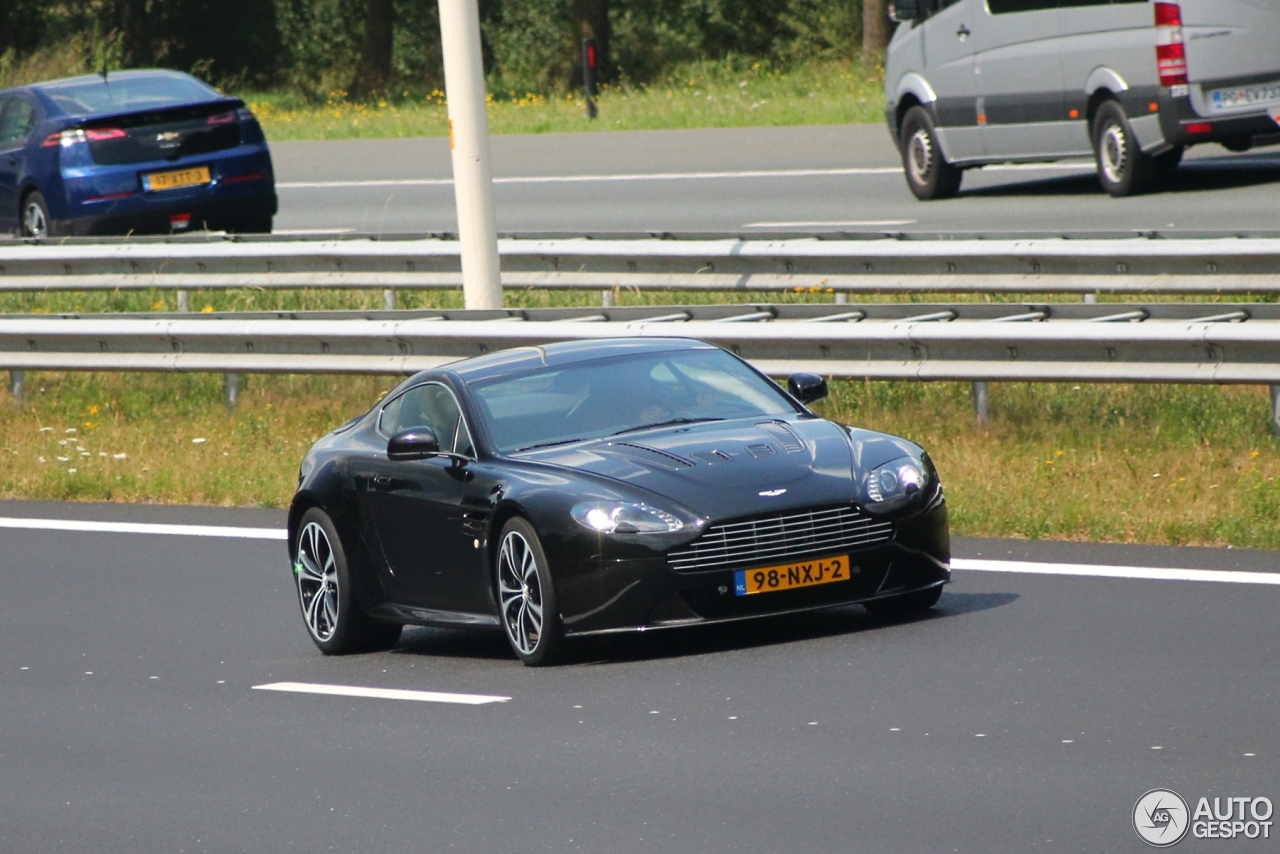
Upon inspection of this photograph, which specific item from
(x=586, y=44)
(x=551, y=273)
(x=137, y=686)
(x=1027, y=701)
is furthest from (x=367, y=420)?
(x=586, y=44)

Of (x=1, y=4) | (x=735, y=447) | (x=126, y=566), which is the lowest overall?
(x=126, y=566)

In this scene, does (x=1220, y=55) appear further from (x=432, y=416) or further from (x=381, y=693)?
(x=381, y=693)

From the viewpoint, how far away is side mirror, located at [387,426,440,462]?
30.9 feet

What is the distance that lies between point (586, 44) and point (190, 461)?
20.7 m

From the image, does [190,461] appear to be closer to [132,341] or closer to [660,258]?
[132,341]

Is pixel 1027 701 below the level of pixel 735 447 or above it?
below

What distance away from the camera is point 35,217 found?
2314 centimetres

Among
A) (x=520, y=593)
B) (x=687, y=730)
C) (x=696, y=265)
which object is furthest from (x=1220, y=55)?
(x=687, y=730)

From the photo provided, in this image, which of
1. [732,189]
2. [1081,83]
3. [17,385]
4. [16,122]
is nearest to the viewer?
[17,385]

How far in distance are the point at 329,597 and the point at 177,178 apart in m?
12.7

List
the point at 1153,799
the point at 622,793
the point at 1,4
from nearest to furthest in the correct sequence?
the point at 1153,799
the point at 622,793
the point at 1,4

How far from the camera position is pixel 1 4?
54656mm

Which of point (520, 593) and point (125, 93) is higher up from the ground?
point (125, 93)

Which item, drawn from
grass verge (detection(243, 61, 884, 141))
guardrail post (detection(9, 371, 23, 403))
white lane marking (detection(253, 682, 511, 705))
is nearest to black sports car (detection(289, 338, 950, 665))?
white lane marking (detection(253, 682, 511, 705))
